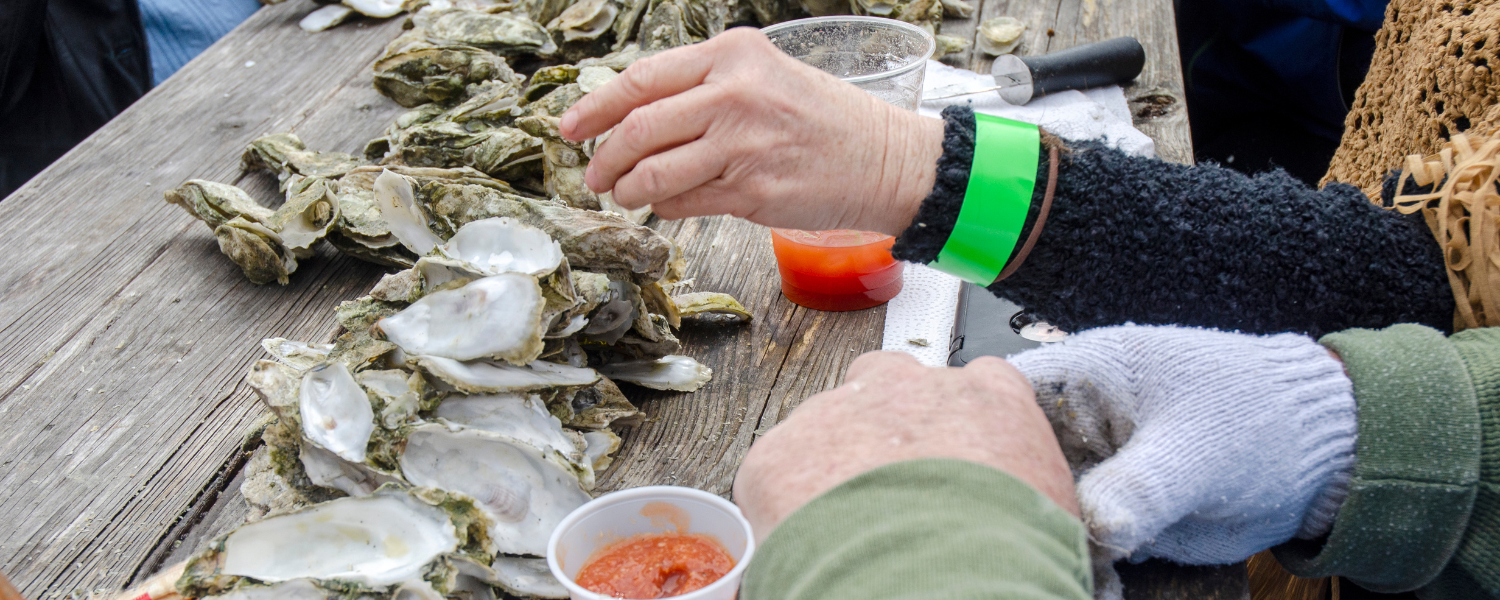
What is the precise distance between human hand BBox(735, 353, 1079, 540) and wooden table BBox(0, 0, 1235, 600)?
289 millimetres

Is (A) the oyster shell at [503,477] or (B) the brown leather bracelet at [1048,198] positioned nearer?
(A) the oyster shell at [503,477]

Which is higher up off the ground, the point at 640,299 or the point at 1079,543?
the point at 1079,543

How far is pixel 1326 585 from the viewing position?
4.26 ft

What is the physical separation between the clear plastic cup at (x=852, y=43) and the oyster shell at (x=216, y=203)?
94 cm

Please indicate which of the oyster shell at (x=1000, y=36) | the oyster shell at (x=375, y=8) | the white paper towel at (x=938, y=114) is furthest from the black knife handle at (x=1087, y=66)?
the oyster shell at (x=375, y=8)

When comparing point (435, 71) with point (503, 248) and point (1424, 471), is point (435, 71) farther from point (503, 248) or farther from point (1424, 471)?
point (1424, 471)

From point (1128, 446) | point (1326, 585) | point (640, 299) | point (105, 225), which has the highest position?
point (1128, 446)

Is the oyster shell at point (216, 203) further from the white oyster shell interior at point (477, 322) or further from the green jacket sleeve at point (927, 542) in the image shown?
the green jacket sleeve at point (927, 542)

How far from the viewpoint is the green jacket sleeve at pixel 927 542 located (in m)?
0.60

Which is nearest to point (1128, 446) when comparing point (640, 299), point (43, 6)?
→ point (640, 299)

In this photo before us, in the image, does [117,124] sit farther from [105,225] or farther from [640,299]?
[640,299]

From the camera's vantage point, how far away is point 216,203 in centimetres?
148

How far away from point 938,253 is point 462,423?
588 millimetres

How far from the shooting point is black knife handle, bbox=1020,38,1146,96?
181cm
